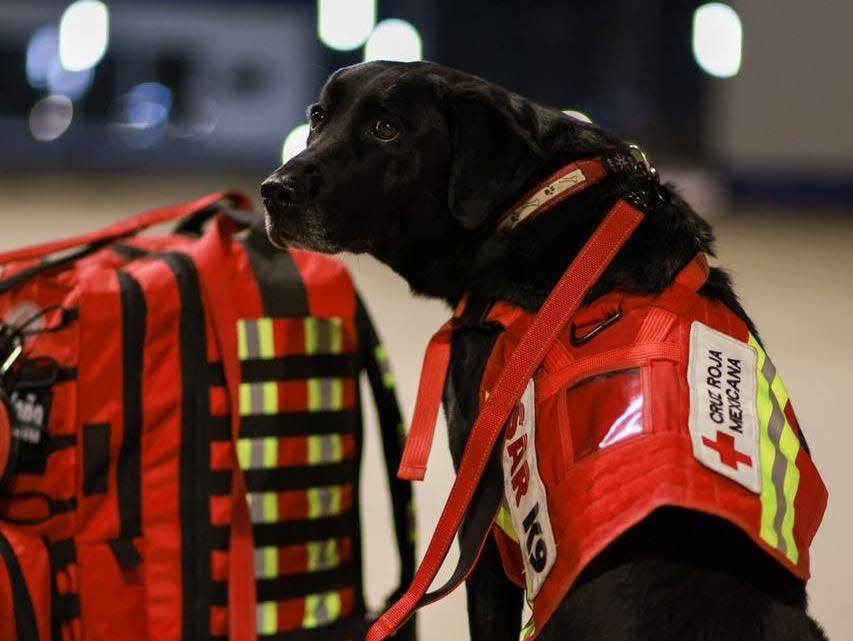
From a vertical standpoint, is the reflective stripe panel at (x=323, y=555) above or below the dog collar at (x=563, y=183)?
below

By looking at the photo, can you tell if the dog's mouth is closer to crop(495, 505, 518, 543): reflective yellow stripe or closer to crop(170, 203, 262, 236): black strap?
crop(170, 203, 262, 236): black strap

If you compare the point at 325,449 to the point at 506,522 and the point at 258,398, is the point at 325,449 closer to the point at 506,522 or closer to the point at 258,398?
the point at 258,398

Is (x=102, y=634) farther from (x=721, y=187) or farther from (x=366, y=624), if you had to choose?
(x=721, y=187)

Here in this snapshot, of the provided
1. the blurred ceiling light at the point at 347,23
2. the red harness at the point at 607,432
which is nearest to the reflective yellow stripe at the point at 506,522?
the red harness at the point at 607,432

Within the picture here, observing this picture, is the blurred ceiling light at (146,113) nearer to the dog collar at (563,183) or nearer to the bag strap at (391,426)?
the bag strap at (391,426)

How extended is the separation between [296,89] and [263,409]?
1106cm

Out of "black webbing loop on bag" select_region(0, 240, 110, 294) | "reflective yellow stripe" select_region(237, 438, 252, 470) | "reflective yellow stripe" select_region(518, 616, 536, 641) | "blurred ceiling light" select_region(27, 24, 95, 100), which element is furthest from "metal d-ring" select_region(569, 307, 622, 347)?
"blurred ceiling light" select_region(27, 24, 95, 100)

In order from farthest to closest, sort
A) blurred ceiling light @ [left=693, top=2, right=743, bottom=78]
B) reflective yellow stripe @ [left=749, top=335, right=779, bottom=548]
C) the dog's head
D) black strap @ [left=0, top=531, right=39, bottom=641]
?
blurred ceiling light @ [left=693, top=2, right=743, bottom=78], black strap @ [left=0, top=531, right=39, bottom=641], the dog's head, reflective yellow stripe @ [left=749, top=335, right=779, bottom=548]

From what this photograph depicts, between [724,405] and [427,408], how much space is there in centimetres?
38

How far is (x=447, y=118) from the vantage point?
4.92ft

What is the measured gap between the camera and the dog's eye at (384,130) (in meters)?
1.51

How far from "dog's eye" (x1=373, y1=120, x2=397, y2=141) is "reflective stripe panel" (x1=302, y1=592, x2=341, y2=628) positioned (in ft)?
2.49

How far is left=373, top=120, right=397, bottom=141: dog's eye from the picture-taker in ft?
4.96

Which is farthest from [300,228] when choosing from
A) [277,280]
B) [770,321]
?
[770,321]
